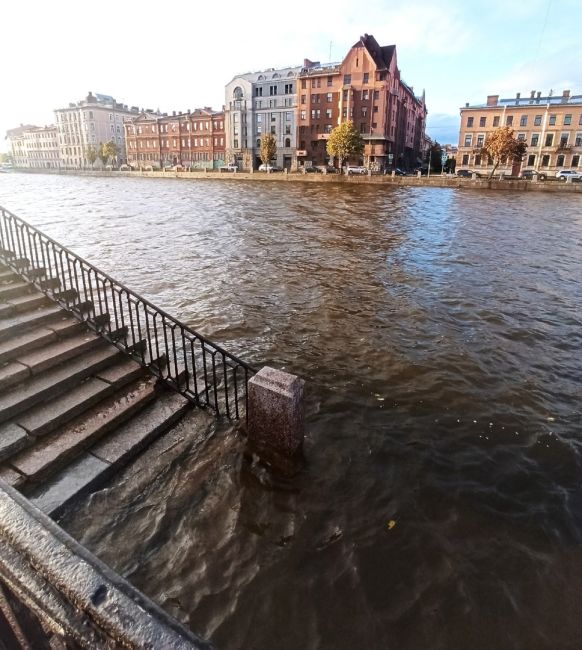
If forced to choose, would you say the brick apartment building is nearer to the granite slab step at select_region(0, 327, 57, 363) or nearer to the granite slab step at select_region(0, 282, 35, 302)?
the granite slab step at select_region(0, 282, 35, 302)

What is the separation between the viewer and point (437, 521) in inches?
201

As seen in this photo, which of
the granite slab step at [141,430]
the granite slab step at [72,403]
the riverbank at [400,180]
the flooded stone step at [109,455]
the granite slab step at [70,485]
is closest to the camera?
the granite slab step at [70,485]

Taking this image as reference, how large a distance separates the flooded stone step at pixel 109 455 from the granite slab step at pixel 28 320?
2202 millimetres

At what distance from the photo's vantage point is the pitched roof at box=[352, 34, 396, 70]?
236ft

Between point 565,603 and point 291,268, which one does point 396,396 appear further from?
point 291,268

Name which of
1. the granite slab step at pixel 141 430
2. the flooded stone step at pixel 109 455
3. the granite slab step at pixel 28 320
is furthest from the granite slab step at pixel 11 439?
the granite slab step at pixel 28 320

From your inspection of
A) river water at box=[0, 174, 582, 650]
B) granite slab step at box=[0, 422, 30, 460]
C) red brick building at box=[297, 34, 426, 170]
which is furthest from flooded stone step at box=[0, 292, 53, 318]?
red brick building at box=[297, 34, 426, 170]

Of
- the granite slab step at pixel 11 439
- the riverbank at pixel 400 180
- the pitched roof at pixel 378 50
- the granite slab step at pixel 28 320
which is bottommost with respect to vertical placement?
the granite slab step at pixel 11 439

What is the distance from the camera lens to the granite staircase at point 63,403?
504 cm

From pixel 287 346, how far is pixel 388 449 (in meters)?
4.04

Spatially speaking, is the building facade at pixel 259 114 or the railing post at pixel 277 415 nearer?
the railing post at pixel 277 415

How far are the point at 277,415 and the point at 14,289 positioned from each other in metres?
4.95

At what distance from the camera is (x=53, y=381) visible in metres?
5.93

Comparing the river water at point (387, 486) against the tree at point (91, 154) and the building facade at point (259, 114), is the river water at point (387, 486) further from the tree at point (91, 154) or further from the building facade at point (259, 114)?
the tree at point (91, 154)
